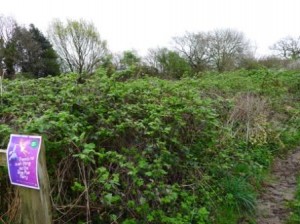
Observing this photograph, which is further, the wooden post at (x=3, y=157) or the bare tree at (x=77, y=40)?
the bare tree at (x=77, y=40)

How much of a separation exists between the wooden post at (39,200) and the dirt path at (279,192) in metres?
2.66

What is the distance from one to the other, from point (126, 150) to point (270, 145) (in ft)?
13.8

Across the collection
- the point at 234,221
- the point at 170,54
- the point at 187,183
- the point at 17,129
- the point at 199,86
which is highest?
the point at 170,54

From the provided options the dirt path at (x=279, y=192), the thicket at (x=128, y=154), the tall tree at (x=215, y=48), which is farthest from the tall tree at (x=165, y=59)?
the thicket at (x=128, y=154)

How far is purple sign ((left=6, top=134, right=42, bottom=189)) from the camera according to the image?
7.12 ft

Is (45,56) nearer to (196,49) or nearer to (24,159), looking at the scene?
(196,49)

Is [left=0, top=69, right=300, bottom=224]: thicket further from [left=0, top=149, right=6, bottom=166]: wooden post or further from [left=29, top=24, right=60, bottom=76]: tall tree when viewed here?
[left=29, top=24, right=60, bottom=76]: tall tree

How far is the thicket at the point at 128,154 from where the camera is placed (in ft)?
9.30

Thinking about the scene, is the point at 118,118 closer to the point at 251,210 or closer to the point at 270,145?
the point at 251,210

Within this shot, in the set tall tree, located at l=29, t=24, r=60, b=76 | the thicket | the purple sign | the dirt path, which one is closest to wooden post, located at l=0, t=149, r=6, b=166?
the purple sign

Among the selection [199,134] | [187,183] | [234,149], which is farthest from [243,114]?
[187,183]

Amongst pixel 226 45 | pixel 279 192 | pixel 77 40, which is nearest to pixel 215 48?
pixel 226 45

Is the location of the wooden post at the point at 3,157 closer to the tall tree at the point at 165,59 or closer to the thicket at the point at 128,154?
the thicket at the point at 128,154

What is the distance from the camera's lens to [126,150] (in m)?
3.23
